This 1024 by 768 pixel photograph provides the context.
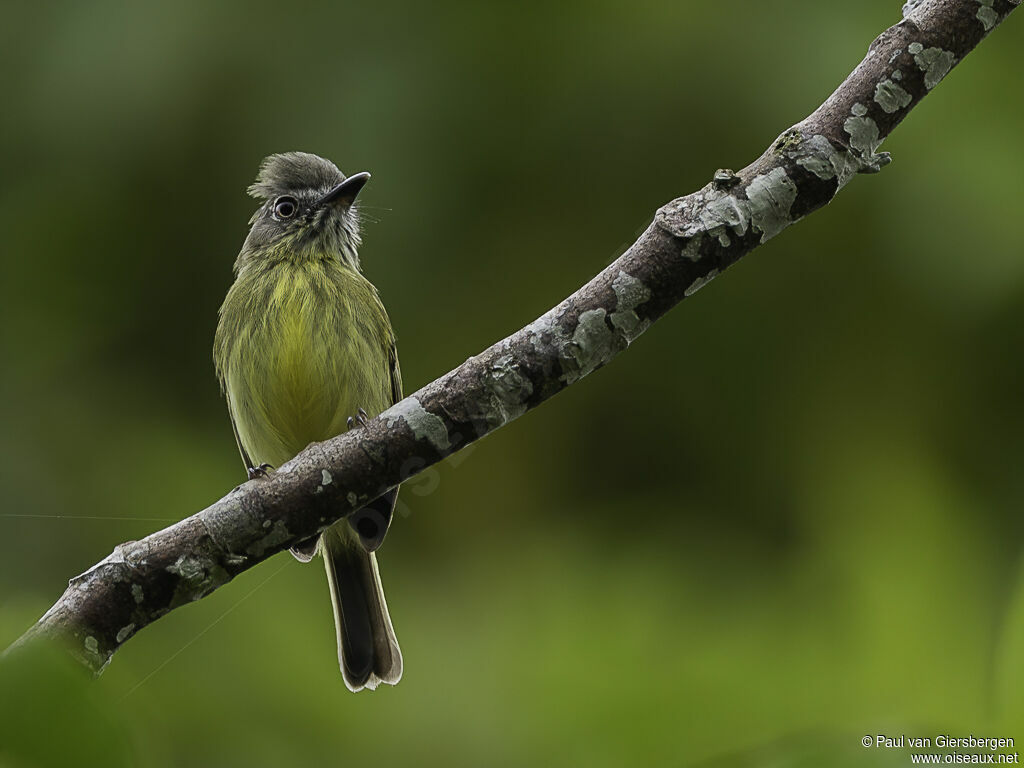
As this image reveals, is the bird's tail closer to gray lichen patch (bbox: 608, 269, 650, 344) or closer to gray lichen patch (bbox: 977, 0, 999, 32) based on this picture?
gray lichen patch (bbox: 608, 269, 650, 344)

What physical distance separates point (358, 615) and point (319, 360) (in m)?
0.91

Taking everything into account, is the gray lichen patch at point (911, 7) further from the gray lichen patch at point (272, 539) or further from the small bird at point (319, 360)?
the small bird at point (319, 360)

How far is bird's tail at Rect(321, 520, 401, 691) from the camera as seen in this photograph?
3561 millimetres

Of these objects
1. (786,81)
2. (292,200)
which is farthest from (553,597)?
(786,81)

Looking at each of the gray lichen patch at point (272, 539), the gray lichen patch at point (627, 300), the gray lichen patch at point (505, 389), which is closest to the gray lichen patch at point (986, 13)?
the gray lichen patch at point (627, 300)

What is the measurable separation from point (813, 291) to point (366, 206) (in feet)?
6.39

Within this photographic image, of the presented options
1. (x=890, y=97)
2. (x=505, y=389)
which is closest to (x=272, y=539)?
(x=505, y=389)

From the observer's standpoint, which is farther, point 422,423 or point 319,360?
point 319,360

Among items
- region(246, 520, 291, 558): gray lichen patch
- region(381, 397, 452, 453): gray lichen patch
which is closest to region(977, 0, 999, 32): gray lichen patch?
region(381, 397, 452, 453): gray lichen patch

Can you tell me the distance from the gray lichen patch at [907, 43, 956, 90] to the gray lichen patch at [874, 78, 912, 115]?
0.05 meters

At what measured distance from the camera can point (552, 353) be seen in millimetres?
2178

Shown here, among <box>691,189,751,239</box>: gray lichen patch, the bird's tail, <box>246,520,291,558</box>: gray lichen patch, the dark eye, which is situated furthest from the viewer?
the dark eye

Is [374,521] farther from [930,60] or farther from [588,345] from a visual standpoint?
[930,60]

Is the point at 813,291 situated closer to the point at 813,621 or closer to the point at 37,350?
the point at 813,621
